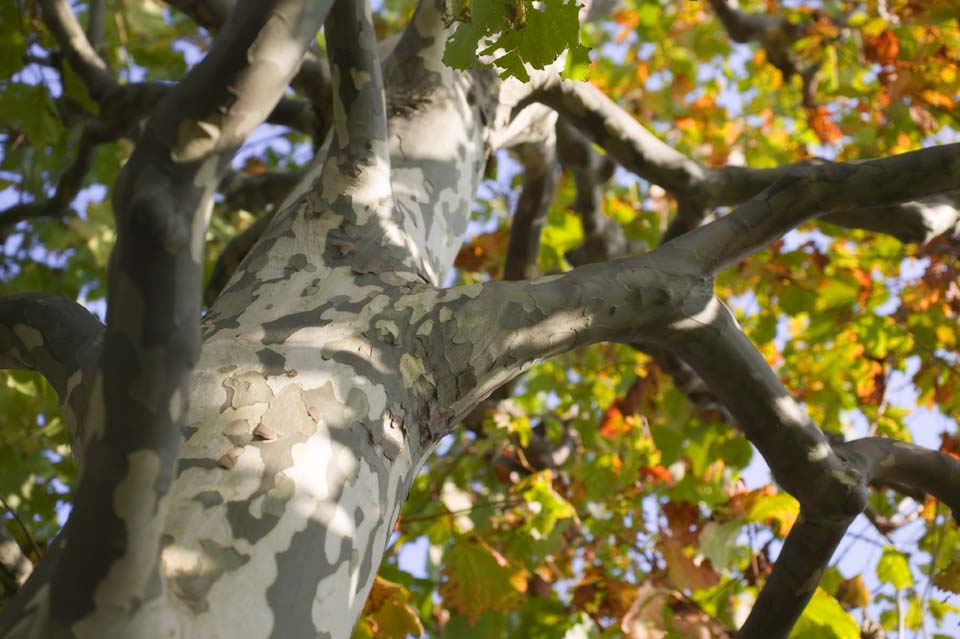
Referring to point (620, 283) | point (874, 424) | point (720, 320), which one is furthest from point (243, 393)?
point (874, 424)

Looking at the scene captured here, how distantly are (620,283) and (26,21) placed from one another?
2.96m

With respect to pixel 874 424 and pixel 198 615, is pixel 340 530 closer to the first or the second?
pixel 198 615

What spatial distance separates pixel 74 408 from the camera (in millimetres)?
Answer: 1395

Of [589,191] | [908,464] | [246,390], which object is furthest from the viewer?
[589,191]

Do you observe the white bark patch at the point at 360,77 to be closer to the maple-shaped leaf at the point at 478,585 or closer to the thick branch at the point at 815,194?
the thick branch at the point at 815,194

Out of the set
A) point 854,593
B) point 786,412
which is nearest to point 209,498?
point 786,412

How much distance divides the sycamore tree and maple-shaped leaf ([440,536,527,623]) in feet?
0.04

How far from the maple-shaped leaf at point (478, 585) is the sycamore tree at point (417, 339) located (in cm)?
1

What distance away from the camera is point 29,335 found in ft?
4.97

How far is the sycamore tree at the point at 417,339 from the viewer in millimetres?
969

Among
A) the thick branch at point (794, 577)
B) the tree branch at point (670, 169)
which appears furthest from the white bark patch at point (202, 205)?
the tree branch at point (670, 169)

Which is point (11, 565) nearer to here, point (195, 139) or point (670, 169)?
point (195, 139)

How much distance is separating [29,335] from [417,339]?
0.65 m

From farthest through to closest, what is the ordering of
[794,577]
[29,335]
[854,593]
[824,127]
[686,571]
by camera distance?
[824,127]
[854,593]
[686,571]
[794,577]
[29,335]
